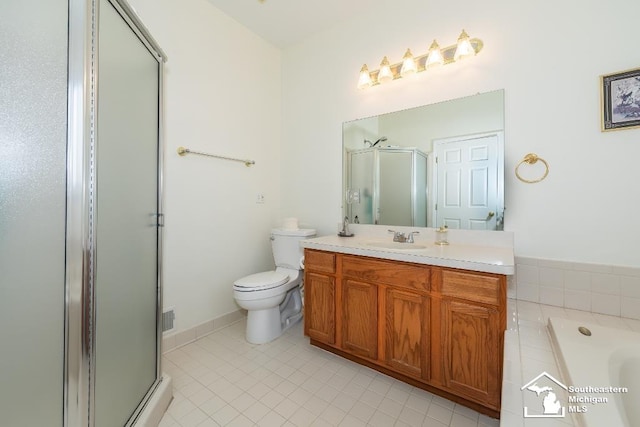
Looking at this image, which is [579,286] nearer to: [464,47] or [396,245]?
[396,245]

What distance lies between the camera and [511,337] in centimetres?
114

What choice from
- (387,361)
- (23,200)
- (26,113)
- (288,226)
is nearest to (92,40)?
(26,113)

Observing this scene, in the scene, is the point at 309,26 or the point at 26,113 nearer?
the point at 26,113

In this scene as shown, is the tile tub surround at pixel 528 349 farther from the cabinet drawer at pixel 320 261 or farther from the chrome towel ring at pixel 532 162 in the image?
Result: the cabinet drawer at pixel 320 261

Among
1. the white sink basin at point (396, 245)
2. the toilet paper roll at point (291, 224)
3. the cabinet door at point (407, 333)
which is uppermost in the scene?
the toilet paper roll at point (291, 224)

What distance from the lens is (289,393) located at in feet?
4.75

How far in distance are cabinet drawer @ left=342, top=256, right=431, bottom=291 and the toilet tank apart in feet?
2.15

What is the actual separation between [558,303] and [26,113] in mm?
2361

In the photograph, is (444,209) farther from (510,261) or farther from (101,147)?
(101,147)

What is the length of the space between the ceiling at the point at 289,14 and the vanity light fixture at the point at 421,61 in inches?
20.2

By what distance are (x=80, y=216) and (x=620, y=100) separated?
7.81ft

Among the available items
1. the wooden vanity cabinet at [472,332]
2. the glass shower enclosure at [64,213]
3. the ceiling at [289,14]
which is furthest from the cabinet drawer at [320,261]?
the ceiling at [289,14]

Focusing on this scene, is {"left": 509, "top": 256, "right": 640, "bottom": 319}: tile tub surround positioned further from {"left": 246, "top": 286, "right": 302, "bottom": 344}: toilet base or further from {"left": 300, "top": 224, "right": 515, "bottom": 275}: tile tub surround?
{"left": 246, "top": 286, "right": 302, "bottom": 344}: toilet base

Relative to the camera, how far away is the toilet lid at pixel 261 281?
1858 millimetres
